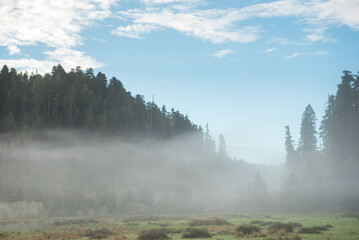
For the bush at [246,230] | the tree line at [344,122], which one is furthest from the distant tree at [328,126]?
the bush at [246,230]

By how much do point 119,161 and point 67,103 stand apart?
2671 cm

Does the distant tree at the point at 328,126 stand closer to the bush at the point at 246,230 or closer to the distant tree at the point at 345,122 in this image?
the distant tree at the point at 345,122

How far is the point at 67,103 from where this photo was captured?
117 m

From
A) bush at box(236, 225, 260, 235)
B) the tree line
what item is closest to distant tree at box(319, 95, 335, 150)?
the tree line

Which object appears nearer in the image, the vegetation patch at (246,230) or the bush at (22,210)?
the vegetation patch at (246,230)

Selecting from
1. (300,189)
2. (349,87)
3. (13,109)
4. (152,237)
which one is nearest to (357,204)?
(300,189)

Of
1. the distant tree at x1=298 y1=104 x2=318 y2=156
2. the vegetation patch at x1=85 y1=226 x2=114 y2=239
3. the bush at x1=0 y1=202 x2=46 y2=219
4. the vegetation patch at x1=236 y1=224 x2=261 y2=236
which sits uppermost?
the distant tree at x1=298 y1=104 x2=318 y2=156

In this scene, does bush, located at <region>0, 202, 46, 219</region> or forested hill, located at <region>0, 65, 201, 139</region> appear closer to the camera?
bush, located at <region>0, 202, 46, 219</region>

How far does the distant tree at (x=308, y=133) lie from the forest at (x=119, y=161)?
0.31 m

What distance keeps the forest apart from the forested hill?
0.37 metres

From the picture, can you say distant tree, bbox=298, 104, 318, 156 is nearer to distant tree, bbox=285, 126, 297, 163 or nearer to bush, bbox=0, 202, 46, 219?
distant tree, bbox=285, 126, 297, 163

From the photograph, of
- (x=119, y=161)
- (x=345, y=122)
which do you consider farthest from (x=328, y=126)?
(x=119, y=161)

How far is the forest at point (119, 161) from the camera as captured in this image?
3388 inches

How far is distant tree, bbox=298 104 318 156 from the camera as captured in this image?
356 ft
